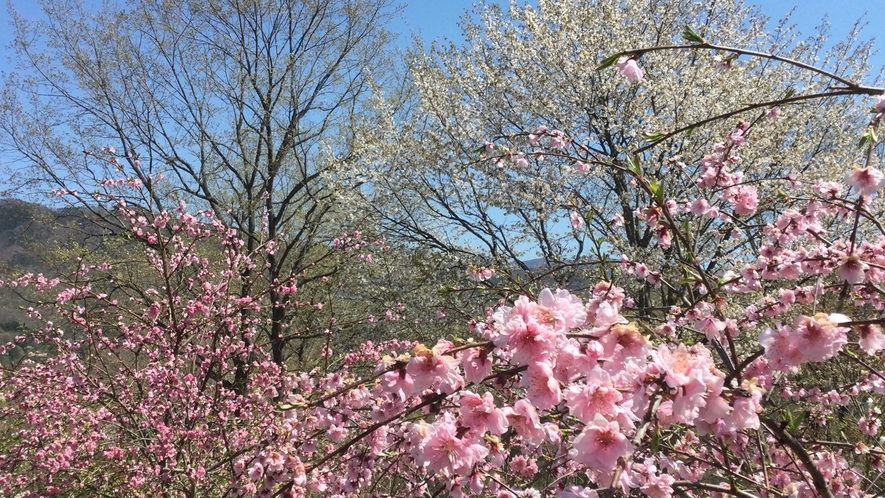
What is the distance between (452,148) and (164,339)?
5226 millimetres

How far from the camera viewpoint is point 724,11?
837cm

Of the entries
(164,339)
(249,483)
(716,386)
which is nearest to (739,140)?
(716,386)

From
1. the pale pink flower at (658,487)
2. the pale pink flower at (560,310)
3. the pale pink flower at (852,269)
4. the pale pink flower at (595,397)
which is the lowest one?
the pale pink flower at (658,487)

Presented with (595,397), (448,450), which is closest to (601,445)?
(595,397)

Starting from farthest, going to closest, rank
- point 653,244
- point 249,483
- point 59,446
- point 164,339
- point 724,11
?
point 724,11, point 653,244, point 164,339, point 59,446, point 249,483

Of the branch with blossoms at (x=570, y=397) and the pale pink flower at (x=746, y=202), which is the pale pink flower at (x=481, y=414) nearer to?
the branch with blossoms at (x=570, y=397)

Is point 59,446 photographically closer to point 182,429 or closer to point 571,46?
point 182,429

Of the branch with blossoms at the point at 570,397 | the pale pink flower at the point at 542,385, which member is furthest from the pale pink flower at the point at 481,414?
the pale pink flower at the point at 542,385

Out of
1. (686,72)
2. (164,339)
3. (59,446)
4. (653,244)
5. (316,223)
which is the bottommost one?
(59,446)

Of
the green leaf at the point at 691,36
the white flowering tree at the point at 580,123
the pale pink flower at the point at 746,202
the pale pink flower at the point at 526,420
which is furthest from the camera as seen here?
the white flowering tree at the point at 580,123

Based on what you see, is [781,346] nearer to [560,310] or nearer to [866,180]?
[560,310]

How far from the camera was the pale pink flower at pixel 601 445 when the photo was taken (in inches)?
42.5

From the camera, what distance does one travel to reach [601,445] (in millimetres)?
1117

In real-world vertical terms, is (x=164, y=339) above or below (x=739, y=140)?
below
